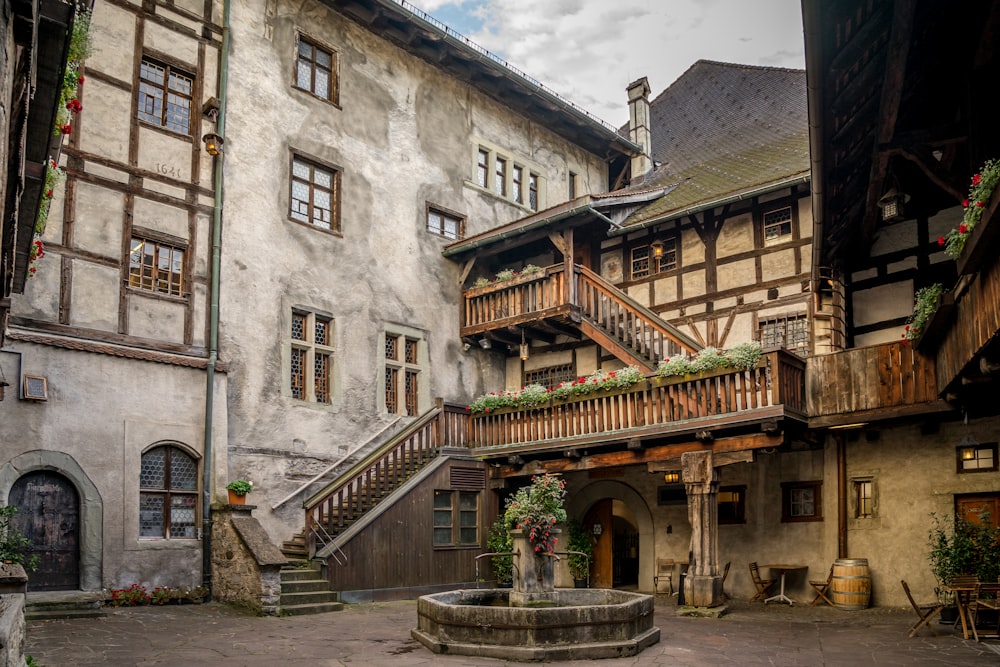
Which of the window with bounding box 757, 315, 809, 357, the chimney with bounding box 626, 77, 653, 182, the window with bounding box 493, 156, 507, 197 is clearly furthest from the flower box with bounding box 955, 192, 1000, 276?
the chimney with bounding box 626, 77, 653, 182

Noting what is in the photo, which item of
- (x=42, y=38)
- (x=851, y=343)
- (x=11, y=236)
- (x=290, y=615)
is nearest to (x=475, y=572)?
(x=290, y=615)

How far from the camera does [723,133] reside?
22594 mm

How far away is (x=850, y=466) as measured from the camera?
15836 millimetres

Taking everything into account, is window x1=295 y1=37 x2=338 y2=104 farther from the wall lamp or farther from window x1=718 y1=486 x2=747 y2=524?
window x1=718 y1=486 x2=747 y2=524

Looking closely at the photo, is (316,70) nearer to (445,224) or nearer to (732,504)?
(445,224)

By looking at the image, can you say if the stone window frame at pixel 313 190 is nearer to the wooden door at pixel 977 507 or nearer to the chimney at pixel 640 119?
the chimney at pixel 640 119

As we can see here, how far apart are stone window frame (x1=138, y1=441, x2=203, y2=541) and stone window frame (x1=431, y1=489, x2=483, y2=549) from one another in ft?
13.7

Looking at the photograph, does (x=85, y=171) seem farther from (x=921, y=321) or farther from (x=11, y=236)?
(x=921, y=321)

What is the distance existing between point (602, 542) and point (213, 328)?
943 cm

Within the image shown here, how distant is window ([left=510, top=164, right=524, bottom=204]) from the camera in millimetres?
22719

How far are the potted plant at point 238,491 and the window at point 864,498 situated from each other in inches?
406

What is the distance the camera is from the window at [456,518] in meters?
17.0

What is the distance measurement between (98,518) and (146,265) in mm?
4227

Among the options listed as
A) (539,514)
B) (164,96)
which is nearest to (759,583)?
(539,514)
